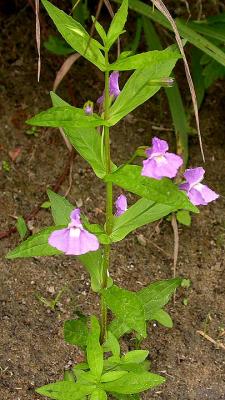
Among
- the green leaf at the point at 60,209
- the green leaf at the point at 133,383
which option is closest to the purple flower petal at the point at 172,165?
the green leaf at the point at 60,209

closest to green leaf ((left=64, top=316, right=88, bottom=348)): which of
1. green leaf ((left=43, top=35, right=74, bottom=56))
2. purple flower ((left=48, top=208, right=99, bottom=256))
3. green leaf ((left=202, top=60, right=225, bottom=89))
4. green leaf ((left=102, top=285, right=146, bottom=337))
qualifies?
green leaf ((left=102, top=285, right=146, bottom=337))

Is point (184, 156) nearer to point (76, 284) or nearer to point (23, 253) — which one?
point (76, 284)

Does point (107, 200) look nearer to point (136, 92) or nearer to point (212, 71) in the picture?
point (136, 92)

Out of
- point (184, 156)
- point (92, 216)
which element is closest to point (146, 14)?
point (184, 156)

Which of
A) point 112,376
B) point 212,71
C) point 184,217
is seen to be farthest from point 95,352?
point 212,71

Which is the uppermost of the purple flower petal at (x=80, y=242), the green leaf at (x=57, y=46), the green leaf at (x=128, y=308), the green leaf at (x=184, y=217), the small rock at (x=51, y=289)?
the green leaf at (x=57, y=46)

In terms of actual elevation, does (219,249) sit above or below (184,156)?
below

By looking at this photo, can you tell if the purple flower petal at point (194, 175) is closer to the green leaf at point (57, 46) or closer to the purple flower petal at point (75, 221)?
the purple flower petal at point (75, 221)
